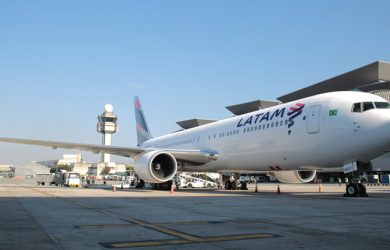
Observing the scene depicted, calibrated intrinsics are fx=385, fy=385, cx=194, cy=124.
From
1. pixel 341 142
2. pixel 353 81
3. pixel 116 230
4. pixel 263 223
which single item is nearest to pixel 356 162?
pixel 341 142

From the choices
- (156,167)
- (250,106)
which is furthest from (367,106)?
(250,106)

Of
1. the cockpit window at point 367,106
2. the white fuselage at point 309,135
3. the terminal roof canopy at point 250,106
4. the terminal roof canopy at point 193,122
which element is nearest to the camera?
the white fuselage at point 309,135

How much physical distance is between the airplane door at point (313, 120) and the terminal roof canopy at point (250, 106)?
63043mm

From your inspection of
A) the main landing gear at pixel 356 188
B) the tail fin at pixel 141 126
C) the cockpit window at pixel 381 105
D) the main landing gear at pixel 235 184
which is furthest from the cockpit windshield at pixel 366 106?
the tail fin at pixel 141 126

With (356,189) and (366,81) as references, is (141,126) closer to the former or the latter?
(356,189)

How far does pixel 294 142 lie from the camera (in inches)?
605

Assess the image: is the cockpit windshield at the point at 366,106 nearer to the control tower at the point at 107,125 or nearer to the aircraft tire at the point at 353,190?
the aircraft tire at the point at 353,190

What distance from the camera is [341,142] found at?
1384 centimetres

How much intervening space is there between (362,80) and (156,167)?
45618 mm

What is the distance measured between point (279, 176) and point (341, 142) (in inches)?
267

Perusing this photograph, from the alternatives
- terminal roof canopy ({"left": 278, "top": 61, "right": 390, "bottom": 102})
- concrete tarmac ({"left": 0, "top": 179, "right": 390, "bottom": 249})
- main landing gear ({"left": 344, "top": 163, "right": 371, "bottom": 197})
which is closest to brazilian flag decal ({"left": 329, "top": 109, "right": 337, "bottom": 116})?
main landing gear ({"left": 344, "top": 163, "right": 371, "bottom": 197})

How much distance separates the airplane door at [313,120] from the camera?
14641 mm

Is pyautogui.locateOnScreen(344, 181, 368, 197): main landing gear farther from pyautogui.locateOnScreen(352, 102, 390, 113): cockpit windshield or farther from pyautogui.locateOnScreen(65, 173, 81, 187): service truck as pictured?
pyautogui.locateOnScreen(65, 173, 81, 187): service truck

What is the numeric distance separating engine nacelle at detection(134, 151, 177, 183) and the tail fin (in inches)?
553
